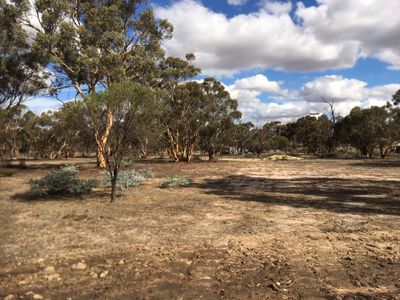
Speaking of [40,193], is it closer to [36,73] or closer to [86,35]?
[86,35]

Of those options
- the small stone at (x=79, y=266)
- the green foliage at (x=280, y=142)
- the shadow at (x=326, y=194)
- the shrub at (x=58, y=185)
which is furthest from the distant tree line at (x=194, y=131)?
the small stone at (x=79, y=266)

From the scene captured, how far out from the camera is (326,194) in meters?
14.5

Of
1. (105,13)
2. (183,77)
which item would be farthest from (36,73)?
(183,77)

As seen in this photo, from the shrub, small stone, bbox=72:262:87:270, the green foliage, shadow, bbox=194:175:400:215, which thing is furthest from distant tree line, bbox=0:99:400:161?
small stone, bbox=72:262:87:270

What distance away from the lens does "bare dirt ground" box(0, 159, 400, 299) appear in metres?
5.28

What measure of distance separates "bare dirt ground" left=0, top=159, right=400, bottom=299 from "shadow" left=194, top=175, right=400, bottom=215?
12cm

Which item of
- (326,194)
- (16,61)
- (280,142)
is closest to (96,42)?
(16,61)

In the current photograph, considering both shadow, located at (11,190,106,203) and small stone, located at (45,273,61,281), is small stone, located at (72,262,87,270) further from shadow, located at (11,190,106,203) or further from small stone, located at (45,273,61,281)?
shadow, located at (11,190,106,203)

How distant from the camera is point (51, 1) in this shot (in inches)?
978

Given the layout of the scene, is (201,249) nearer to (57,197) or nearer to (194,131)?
(57,197)

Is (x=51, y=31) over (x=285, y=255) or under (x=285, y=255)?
over

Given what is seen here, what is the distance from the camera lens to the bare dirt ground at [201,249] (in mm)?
5277

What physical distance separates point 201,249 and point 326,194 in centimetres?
875

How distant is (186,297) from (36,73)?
93.6ft
